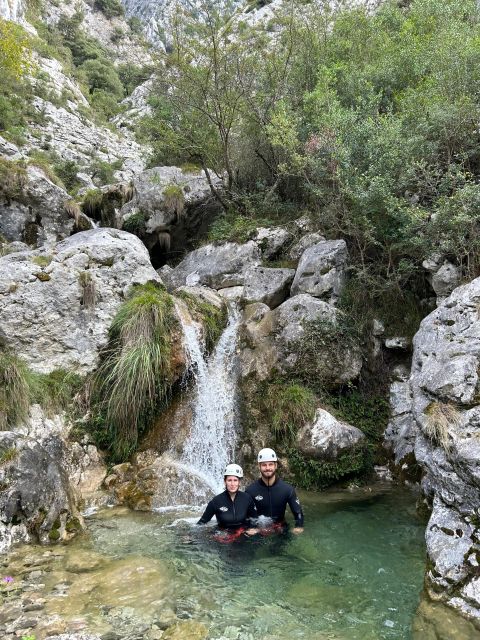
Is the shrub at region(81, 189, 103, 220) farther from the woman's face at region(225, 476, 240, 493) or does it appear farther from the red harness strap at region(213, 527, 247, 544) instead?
the red harness strap at region(213, 527, 247, 544)

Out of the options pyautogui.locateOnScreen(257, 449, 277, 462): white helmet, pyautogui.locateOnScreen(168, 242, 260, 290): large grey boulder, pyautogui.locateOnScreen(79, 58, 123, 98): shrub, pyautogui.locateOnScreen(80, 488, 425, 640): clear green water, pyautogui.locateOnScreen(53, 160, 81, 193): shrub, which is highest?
pyautogui.locateOnScreen(79, 58, 123, 98): shrub

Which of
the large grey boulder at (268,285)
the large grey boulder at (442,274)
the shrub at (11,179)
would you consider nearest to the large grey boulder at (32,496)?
the large grey boulder at (268,285)

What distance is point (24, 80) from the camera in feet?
83.8

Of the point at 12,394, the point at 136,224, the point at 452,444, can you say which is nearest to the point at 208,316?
the point at 12,394

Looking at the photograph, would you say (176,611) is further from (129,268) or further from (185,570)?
(129,268)

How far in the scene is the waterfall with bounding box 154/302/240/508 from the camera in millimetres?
7199

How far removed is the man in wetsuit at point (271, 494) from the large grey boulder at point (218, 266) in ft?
21.1

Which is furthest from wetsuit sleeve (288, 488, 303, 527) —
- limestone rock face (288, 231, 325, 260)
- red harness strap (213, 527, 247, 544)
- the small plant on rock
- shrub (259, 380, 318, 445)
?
limestone rock face (288, 231, 325, 260)

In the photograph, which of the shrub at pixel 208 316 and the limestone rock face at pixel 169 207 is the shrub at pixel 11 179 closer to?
the limestone rock face at pixel 169 207

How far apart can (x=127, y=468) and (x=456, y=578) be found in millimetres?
5241

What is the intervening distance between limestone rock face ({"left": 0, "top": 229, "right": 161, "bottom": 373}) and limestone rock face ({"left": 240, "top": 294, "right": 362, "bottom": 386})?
2881mm

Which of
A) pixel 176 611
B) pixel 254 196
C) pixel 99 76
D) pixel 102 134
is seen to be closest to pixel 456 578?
pixel 176 611

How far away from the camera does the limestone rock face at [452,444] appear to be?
4.10 m

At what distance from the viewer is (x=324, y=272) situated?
10.1 metres
